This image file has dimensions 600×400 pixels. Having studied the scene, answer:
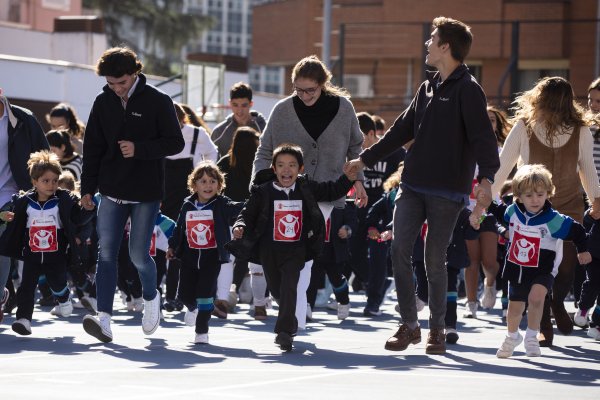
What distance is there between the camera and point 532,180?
10750 mm

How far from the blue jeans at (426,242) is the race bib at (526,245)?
63 cm

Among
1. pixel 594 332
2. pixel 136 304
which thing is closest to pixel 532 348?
pixel 594 332

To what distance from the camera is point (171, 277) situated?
1484 cm

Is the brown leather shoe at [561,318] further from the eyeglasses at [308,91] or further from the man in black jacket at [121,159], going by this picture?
the man in black jacket at [121,159]

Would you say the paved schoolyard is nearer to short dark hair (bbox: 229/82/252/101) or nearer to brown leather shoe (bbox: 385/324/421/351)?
brown leather shoe (bbox: 385/324/421/351)

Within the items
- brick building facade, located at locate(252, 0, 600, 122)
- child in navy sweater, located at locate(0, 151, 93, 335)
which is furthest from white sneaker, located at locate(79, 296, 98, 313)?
brick building facade, located at locate(252, 0, 600, 122)

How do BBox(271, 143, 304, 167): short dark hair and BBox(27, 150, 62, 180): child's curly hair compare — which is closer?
BBox(271, 143, 304, 167): short dark hair

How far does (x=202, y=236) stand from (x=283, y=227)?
5.49 ft

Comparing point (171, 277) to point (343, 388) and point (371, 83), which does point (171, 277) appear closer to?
point (343, 388)


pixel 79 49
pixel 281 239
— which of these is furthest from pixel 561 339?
Answer: pixel 79 49

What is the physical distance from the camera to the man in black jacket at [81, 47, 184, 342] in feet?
36.3

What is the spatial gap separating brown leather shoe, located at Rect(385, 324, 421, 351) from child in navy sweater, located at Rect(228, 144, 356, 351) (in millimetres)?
731

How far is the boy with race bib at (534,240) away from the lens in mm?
10773

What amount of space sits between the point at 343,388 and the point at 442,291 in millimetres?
2379
